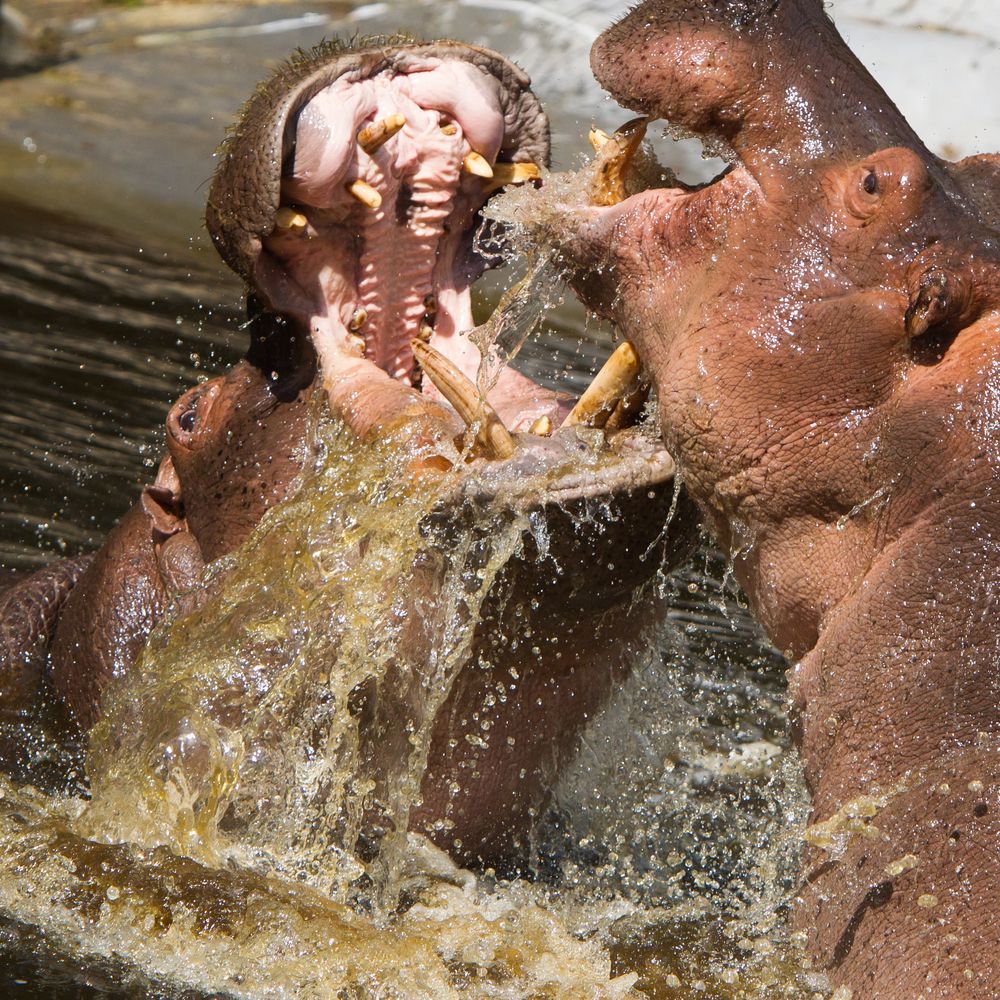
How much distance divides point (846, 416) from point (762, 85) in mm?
620

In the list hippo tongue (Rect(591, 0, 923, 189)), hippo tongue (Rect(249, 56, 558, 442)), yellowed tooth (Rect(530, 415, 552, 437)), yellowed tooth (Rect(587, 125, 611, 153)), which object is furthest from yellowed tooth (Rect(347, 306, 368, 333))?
hippo tongue (Rect(591, 0, 923, 189))

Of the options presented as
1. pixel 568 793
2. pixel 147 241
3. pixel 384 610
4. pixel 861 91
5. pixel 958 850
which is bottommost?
pixel 147 241

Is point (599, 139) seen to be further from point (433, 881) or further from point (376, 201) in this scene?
point (433, 881)

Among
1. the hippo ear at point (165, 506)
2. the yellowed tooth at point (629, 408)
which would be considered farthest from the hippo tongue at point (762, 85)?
the hippo ear at point (165, 506)

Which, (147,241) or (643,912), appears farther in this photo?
(147,241)

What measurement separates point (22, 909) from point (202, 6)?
13.3 metres

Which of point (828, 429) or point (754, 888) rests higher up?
point (828, 429)

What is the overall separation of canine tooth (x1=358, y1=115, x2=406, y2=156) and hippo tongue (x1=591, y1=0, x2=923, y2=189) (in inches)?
36.5

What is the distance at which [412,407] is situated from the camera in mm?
3355

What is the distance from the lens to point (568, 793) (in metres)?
4.07

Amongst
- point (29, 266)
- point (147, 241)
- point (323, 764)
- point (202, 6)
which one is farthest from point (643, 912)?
point (202, 6)

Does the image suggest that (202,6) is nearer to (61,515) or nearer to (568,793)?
(61,515)

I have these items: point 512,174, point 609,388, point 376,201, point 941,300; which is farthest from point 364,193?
point 941,300

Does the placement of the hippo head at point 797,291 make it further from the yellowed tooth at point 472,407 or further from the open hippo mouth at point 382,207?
the open hippo mouth at point 382,207
